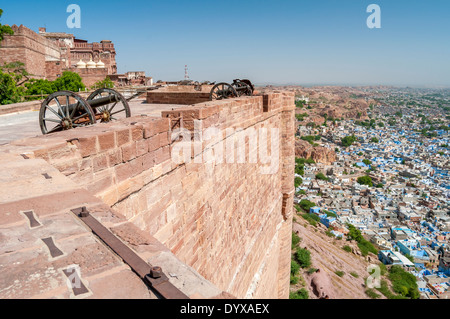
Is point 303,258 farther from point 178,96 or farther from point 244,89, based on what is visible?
point 244,89

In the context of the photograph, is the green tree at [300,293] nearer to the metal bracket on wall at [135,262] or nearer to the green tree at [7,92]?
the green tree at [7,92]

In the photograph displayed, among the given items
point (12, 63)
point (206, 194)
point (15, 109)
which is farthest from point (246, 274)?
point (12, 63)

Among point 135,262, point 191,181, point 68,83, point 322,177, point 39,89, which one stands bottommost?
point 322,177

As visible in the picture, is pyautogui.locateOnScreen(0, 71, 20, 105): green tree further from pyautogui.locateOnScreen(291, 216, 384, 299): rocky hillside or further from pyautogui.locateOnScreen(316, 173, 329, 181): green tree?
pyautogui.locateOnScreen(316, 173, 329, 181): green tree

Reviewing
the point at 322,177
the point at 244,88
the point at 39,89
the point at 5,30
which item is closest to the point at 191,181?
the point at 244,88

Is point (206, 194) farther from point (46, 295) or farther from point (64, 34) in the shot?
point (64, 34)

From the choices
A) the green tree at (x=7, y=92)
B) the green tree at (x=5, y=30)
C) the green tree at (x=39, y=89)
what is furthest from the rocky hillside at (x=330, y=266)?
the green tree at (x=5, y=30)
